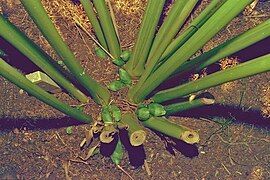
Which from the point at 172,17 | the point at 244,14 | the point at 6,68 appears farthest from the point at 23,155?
the point at 244,14

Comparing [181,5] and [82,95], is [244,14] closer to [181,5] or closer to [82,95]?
[181,5]

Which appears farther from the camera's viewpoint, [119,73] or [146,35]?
[119,73]

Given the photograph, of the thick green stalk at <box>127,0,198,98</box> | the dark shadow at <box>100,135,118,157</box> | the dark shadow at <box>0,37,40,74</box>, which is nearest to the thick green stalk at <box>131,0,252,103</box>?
the thick green stalk at <box>127,0,198,98</box>

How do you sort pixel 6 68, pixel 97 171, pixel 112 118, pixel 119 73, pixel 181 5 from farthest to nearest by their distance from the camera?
1. pixel 97 171
2. pixel 119 73
3. pixel 112 118
4. pixel 181 5
5. pixel 6 68

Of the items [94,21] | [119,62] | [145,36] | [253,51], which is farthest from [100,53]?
[253,51]

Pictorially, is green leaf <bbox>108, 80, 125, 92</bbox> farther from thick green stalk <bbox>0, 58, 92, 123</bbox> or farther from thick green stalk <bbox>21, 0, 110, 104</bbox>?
thick green stalk <bbox>0, 58, 92, 123</bbox>

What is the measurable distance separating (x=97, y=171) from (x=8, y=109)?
1.28 ft

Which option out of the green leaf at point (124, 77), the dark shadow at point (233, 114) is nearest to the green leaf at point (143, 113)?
the green leaf at point (124, 77)

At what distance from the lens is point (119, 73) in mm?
1569

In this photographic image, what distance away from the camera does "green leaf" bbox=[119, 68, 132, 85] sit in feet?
5.08

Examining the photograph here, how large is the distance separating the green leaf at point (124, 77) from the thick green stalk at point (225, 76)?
0.49 ft

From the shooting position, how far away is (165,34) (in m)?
1.39

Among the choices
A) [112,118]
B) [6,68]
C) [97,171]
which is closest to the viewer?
[6,68]

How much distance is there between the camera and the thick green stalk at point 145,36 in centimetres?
127
